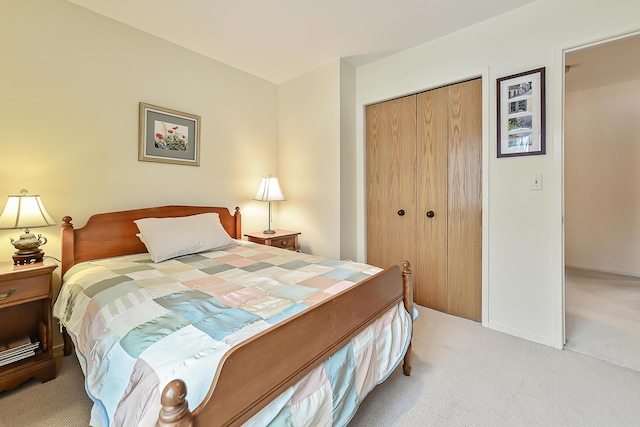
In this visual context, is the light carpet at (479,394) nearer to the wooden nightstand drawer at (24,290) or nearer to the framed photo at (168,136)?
the wooden nightstand drawer at (24,290)

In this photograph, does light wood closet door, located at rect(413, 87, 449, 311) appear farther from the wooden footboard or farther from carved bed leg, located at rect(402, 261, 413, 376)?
the wooden footboard

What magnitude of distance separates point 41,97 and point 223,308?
2056mm

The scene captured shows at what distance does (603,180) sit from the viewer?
3.80 meters

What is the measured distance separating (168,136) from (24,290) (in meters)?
1.51

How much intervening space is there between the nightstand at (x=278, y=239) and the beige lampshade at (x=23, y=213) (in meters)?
1.59

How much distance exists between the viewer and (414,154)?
2.78 m

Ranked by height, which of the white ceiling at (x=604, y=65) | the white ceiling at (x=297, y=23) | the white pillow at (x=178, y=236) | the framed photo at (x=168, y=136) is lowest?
the white pillow at (x=178, y=236)

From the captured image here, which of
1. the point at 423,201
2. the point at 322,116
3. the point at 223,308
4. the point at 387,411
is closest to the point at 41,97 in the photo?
the point at 223,308

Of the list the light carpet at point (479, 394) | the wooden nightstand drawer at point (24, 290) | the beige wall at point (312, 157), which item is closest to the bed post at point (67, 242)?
the wooden nightstand drawer at point (24, 290)

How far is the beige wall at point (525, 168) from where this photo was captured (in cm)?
196

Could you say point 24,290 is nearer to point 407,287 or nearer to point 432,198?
point 407,287

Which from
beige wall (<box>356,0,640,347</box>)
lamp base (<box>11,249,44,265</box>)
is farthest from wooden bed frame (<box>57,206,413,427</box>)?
beige wall (<box>356,0,640,347</box>)

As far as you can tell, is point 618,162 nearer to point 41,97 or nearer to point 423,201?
point 423,201

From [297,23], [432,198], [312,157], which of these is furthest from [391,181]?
[297,23]
